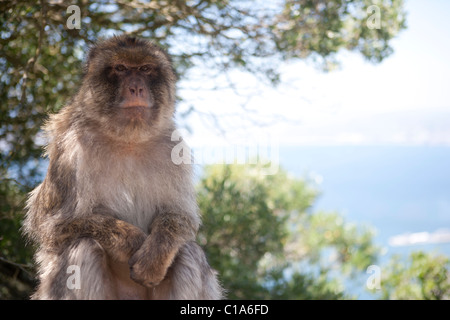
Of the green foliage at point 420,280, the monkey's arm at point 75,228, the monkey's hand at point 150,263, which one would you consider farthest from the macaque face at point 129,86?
the green foliage at point 420,280

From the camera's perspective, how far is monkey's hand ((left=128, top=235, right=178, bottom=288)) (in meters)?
2.53

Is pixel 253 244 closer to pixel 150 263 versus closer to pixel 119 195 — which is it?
pixel 119 195

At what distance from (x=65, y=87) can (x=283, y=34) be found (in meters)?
2.12

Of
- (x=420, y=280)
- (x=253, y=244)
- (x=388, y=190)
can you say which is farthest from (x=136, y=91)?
(x=388, y=190)

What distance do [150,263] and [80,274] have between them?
35cm

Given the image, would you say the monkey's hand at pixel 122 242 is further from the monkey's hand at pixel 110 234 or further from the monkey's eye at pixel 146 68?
the monkey's eye at pixel 146 68

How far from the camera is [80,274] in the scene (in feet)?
8.27

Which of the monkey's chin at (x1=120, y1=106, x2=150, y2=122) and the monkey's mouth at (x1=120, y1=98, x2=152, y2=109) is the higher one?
the monkey's mouth at (x1=120, y1=98, x2=152, y2=109)

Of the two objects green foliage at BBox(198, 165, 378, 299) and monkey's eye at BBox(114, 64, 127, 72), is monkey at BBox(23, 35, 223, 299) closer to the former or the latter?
monkey's eye at BBox(114, 64, 127, 72)

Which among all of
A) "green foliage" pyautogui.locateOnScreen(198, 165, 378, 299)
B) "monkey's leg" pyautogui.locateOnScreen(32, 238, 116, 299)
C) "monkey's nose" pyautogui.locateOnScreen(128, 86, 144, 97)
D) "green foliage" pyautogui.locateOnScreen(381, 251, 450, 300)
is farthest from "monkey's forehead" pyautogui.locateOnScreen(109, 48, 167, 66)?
"green foliage" pyautogui.locateOnScreen(381, 251, 450, 300)

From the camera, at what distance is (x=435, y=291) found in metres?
4.74
